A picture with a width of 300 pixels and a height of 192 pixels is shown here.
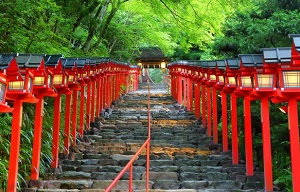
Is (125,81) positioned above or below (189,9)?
below

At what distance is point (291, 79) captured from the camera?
572 cm

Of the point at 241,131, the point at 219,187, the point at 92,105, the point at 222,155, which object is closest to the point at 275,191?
the point at 219,187

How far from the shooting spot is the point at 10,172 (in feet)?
18.7

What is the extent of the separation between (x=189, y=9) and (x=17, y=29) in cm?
756

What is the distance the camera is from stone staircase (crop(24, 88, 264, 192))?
24.4 ft

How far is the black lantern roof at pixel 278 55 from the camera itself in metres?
5.84

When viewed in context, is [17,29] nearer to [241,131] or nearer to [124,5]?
[241,131]

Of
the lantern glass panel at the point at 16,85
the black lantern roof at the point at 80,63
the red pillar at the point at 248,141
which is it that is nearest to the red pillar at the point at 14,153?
the lantern glass panel at the point at 16,85

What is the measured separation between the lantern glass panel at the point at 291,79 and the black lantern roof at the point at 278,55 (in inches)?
8.9

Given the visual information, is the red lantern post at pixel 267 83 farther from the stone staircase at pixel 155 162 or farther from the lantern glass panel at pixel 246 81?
the stone staircase at pixel 155 162

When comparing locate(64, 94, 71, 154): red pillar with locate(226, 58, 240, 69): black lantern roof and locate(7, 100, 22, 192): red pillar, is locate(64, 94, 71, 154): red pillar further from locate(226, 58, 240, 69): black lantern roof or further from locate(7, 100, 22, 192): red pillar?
locate(226, 58, 240, 69): black lantern roof

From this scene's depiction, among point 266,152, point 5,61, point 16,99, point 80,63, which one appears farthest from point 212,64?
point 5,61

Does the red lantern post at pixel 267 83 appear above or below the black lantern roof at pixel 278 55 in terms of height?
below

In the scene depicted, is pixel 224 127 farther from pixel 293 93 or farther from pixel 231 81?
pixel 293 93
